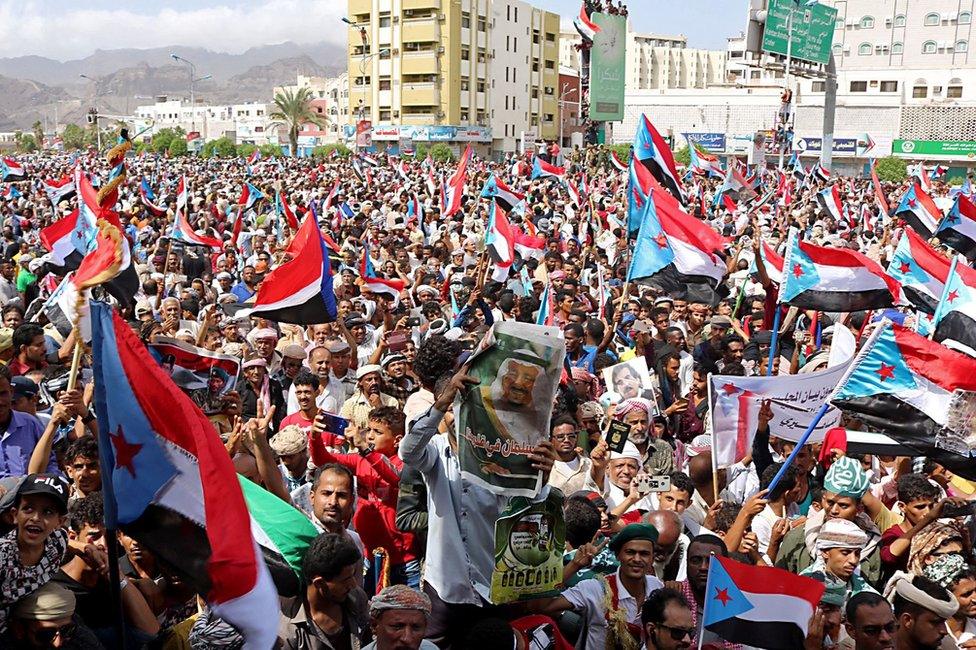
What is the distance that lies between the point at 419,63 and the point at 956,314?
7099 centimetres

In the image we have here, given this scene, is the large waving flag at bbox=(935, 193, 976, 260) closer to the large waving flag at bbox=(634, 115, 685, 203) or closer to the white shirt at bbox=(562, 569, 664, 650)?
the large waving flag at bbox=(634, 115, 685, 203)

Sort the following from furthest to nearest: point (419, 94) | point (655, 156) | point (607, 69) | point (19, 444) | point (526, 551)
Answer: point (419, 94) → point (607, 69) → point (655, 156) → point (19, 444) → point (526, 551)

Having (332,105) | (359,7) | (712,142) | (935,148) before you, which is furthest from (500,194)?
(332,105)

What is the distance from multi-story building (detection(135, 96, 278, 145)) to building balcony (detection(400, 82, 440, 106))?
3772cm

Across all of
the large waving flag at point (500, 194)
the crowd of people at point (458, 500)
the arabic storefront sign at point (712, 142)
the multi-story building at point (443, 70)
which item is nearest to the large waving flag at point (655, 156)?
the crowd of people at point (458, 500)

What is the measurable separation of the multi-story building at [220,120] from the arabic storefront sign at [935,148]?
67.1m

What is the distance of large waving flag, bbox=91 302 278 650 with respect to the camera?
3.32 meters

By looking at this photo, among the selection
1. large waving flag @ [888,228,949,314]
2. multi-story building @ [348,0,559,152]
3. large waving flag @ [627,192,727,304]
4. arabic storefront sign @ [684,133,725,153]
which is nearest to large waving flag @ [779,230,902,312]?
large waving flag @ [888,228,949,314]

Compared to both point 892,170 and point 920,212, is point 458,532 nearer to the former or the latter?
point 920,212

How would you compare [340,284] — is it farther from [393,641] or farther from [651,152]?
[393,641]

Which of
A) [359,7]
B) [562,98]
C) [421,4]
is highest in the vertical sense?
[359,7]

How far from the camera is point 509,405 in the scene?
152 inches

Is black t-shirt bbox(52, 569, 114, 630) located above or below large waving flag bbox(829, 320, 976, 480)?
below

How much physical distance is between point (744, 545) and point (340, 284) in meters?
7.20
